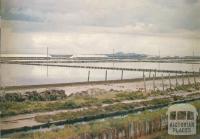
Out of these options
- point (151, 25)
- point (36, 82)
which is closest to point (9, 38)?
point (36, 82)

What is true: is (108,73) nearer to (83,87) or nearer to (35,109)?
(83,87)

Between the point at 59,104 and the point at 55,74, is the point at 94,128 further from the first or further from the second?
the point at 55,74

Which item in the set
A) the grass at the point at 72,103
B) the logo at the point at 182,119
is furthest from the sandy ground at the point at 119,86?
the logo at the point at 182,119

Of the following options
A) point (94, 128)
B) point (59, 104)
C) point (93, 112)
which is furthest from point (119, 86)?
point (59, 104)

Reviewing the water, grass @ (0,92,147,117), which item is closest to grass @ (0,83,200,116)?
grass @ (0,92,147,117)

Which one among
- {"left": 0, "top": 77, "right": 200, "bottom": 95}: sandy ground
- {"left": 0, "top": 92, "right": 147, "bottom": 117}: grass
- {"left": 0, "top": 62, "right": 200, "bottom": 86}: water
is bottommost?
{"left": 0, "top": 92, "right": 147, "bottom": 117}: grass

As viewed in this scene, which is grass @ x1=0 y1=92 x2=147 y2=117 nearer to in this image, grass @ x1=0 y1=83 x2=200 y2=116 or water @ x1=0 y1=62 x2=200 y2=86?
grass @ x1=0 y1=83 x2=200 y2=116

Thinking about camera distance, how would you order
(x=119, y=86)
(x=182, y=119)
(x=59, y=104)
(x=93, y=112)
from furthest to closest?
(x=182, y=119)
(x=119, y=86)
(x=93, y=112)
(x=59, y=104)
